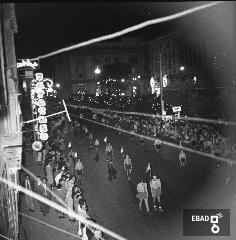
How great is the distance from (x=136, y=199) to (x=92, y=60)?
159 feet

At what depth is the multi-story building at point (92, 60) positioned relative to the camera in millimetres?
56531

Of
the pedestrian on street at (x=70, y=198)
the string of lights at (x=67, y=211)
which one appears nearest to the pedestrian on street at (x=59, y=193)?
the string of lights at (x=67, y=211)

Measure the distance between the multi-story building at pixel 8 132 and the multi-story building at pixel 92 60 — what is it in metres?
43.2

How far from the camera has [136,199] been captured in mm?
12266

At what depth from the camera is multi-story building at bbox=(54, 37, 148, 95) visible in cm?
5653

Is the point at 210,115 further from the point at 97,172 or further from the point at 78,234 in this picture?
the point at 78,234

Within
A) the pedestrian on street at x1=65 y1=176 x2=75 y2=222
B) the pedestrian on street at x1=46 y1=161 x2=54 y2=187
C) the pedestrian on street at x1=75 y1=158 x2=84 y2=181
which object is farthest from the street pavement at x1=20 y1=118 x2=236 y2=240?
the pedestrian on street at x1=46 y1=161 x2=54 y2=187

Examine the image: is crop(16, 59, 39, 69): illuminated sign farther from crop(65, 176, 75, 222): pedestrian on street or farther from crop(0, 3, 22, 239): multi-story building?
crop(65, 176, 75, 222): pedestrian on street

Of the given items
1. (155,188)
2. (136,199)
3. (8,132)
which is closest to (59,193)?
(136,199)

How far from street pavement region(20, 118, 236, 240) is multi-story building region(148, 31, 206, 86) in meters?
17.6

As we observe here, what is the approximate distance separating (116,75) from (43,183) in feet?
131

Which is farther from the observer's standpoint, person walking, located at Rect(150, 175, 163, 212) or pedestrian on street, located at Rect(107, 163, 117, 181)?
pedestrian on street, located at Rect(107, 163, 117, 181)

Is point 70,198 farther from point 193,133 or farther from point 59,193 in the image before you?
point 193,133

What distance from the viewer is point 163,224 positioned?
33.8 ft
